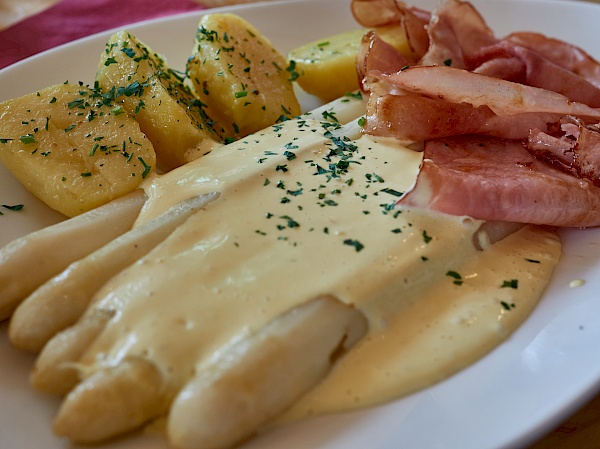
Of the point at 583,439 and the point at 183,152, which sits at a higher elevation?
the point at 183,152

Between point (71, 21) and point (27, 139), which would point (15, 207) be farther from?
point (71, 21)

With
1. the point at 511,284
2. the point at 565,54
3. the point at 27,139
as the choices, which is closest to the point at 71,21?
the point at 27,139

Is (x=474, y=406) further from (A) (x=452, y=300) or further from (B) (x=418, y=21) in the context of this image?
(B) (x=418, y=21)

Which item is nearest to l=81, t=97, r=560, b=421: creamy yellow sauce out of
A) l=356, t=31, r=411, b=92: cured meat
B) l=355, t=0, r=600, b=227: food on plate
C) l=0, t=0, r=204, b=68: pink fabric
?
l=355, t=0, r=600, b=227: food on plate

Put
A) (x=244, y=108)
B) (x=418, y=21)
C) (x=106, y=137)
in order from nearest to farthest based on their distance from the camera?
(x=106, y=137) < (x=244, y=108) < (x=418, y=21)

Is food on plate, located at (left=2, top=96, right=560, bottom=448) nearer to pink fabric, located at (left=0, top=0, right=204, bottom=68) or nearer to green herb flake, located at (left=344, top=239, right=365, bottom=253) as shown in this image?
green herb flake, located at (left=344, top=239, right=365, bottom=253)

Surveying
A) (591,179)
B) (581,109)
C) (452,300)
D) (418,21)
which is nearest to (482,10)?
(418,21)
